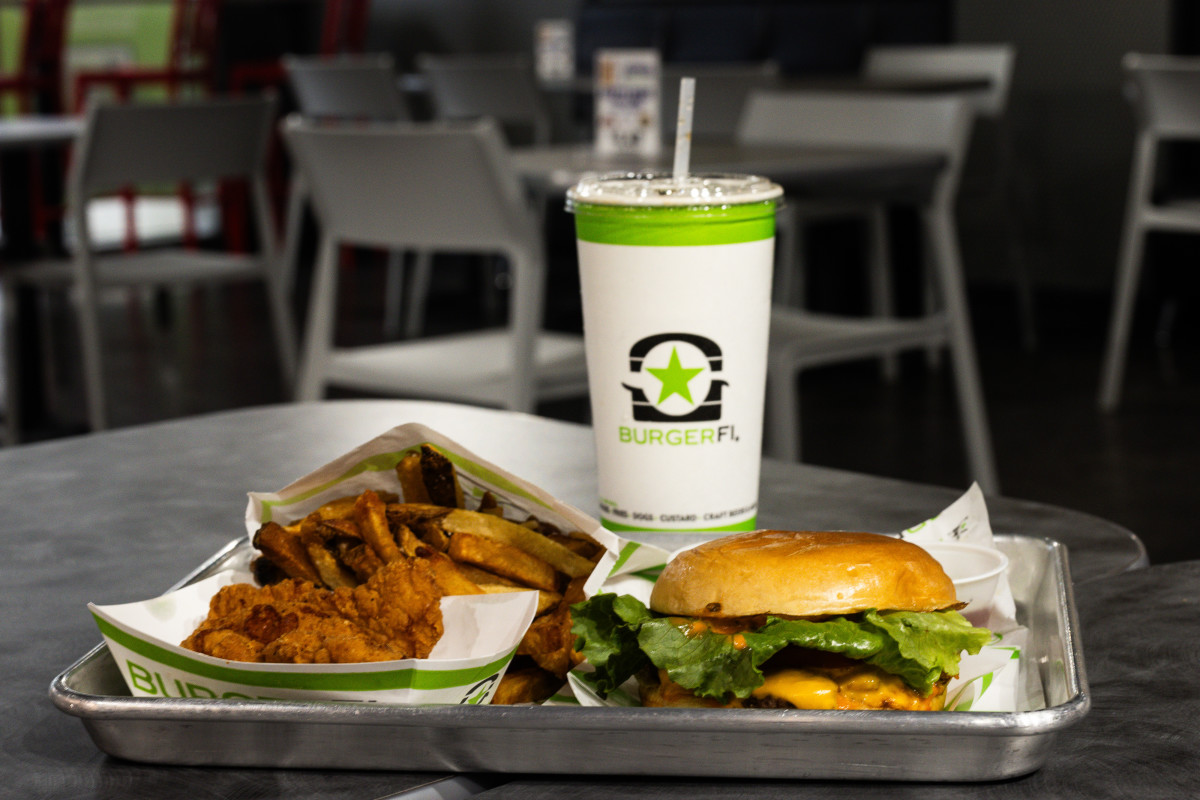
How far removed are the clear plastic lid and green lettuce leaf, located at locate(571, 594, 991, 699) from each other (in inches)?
8.5

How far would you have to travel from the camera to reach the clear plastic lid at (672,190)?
62 centimetres

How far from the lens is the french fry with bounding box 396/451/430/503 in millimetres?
588

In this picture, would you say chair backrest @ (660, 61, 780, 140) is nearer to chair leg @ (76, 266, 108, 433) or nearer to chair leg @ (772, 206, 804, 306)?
chair leg @ (772, 206, 804, 306)

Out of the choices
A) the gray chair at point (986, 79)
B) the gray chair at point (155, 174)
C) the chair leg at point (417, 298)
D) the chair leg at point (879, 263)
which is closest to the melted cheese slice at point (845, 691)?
the gray chair at point (155, 174)

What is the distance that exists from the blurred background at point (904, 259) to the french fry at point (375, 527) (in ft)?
7.51

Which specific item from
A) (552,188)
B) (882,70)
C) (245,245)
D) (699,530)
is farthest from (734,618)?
(245,245)

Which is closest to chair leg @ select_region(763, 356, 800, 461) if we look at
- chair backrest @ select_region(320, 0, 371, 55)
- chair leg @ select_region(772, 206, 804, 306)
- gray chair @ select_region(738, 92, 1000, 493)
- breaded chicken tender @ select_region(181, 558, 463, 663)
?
gray chair @ select_region(738, 92, 1000, 493)

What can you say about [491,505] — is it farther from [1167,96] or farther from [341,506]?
[1167,96]

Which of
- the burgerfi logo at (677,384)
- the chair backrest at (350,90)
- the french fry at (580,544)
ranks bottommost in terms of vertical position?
the chair backrest at (350,90)

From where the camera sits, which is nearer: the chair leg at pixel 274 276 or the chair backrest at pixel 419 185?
the chair backrest at pixel 419 185

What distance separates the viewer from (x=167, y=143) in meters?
3.04

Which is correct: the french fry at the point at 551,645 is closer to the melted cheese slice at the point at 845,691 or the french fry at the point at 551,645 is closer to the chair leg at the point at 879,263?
the melted cheese slice at the point at 845,691

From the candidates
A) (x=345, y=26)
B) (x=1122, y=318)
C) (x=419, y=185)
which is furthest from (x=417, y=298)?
(x=345, y=26)

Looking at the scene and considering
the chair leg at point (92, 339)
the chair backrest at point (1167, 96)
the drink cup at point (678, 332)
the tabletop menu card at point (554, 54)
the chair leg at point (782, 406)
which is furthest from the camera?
the tabletop menu card at point (554, 54)
